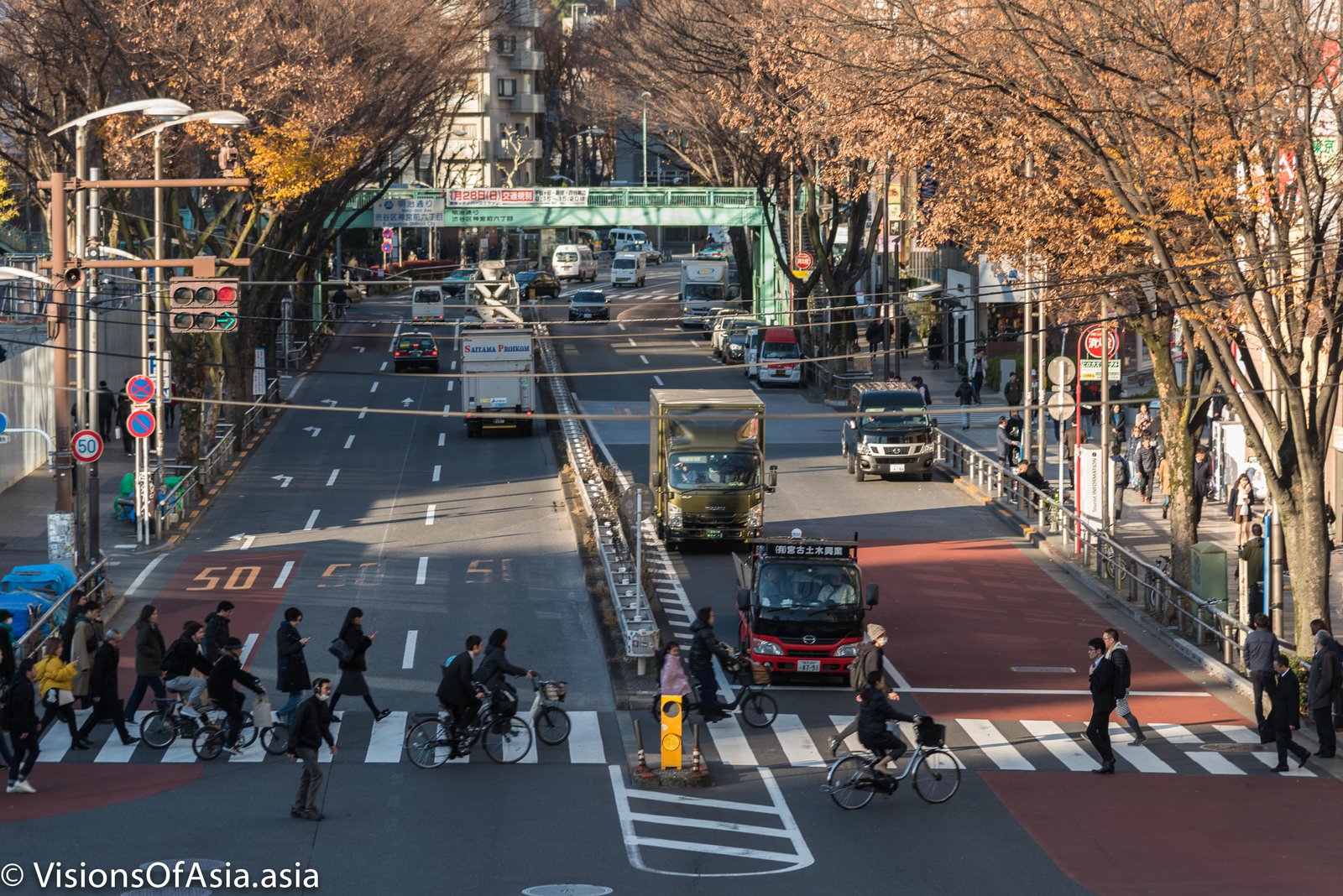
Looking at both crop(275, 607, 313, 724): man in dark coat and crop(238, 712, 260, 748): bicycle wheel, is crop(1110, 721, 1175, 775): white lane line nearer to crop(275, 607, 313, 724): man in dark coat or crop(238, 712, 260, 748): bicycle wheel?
crop(275, 607, 313, 724): man in dark coat

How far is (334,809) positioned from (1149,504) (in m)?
27.7

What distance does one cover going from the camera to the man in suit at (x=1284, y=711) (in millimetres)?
20109

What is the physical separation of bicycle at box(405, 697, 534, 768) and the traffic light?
6588 mm

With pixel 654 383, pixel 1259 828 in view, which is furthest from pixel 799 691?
pixel 654 383

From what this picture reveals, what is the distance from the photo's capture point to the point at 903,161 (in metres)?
29.9

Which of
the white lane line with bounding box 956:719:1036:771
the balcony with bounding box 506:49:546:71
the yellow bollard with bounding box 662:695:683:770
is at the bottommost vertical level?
the white lane line with bounding box 956:719:1036:771

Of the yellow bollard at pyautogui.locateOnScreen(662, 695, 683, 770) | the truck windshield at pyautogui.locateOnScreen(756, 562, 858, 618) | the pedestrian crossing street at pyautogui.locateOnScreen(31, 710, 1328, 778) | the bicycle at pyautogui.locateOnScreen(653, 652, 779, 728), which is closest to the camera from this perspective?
the yellow bollard at pyautogui.locateOnScreen(662, 695, 683, 770)

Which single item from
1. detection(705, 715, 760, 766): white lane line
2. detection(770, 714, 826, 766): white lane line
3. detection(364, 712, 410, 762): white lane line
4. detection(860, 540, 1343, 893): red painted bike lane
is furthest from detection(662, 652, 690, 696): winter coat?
detection(860, 540, 1343, 893): red painted bike lane

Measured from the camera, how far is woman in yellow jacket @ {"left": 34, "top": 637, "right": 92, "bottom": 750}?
823 inches

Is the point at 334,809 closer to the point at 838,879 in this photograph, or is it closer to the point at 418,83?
the point at 838,879

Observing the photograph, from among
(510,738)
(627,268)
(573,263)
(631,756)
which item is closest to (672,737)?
(631,756)

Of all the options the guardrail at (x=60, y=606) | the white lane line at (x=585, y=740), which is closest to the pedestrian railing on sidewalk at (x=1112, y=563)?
the white lane line at (x=585, y=740)

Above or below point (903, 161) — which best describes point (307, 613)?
below

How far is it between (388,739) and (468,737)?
167cm
